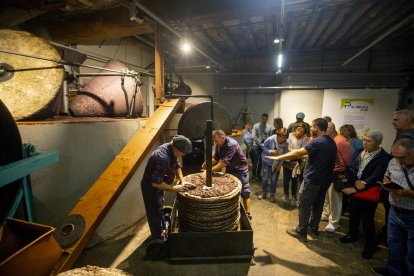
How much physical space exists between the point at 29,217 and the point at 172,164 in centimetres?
176

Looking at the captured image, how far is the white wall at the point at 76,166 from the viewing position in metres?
2.95

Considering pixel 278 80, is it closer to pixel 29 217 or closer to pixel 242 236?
pixel 242 236

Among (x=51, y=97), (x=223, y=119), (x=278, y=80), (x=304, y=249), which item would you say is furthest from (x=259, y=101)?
(x=51, y=97)

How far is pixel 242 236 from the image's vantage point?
9.68 feet

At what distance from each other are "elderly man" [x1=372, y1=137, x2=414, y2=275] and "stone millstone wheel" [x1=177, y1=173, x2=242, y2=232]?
188cm

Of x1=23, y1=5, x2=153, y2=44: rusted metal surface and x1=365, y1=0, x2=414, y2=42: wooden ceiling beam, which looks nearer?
x1=23, y1=5, x2=153, y2=44: rusted metal surface

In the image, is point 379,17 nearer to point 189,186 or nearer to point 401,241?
point 401,241

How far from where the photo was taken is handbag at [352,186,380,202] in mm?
3078

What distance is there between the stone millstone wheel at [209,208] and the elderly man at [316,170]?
3.70 ft

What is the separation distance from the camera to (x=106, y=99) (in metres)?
4.61

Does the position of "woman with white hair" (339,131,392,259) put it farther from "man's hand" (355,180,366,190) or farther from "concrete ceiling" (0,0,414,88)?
"concrete ceiling" (0,0,414,88)

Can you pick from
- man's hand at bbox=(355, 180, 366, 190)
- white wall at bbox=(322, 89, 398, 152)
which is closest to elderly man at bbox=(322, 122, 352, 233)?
man's hand at bbox=(355, 180, 366, 190)

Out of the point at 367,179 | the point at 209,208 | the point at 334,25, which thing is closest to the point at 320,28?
the point at 334,25

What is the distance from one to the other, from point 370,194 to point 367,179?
249 millimetres
